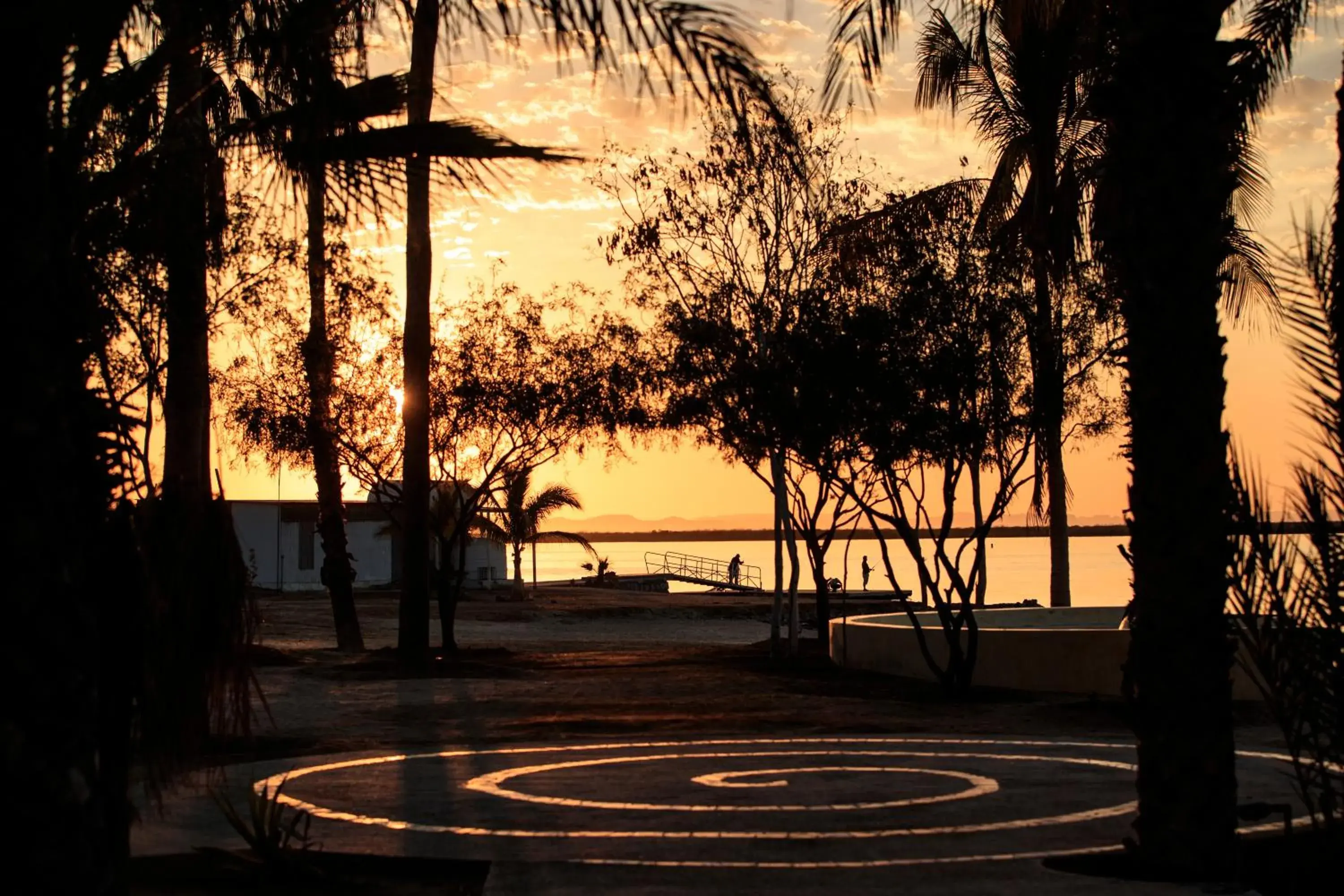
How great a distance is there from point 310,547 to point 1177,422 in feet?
185

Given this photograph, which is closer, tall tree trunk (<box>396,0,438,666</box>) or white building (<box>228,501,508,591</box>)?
tall tree trunk (<box>396,0,438,666</box>)

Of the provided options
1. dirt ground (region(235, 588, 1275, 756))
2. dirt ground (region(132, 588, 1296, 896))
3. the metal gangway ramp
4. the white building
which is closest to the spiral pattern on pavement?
dirt ground (region(132, 588, 1296, 896))

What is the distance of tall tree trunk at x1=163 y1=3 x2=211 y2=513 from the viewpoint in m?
6.70

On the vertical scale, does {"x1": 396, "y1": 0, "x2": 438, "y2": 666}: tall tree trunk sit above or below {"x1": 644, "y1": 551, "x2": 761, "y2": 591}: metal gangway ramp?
above

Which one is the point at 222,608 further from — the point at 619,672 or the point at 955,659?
the point at 619,672

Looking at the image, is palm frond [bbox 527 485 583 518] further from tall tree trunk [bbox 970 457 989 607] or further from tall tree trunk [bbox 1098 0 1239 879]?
tall tree trunk [bbox 1098 0 1239 879]

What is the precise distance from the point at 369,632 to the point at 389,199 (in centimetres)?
3364

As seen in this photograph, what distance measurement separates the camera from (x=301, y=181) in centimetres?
622

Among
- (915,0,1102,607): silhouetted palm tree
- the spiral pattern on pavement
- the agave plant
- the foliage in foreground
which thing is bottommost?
the spiral pattern on pavement

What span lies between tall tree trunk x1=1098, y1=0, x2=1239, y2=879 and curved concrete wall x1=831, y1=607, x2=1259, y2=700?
10.1m

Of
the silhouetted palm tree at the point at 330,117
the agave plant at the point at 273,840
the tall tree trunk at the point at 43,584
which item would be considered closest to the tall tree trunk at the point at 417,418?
the agave plant at the point at 273,840

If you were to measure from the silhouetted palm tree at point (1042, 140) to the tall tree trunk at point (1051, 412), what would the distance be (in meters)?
0.04

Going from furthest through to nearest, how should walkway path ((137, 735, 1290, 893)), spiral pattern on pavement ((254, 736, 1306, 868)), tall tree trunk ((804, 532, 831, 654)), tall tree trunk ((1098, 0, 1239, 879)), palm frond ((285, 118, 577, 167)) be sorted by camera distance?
1. tall tree trunk ((804, 532, 831, 654))
2. spiral pattern on pavement ((254, 736, 1306, 868))
3. walkway path ((137, 735, 1290, 893))
4. tall tree trunk ((1098, 0, 1239, 879))
5. palm frond ((285, 118, 577, 167))

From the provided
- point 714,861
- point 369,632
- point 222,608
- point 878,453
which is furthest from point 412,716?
point 369,632
